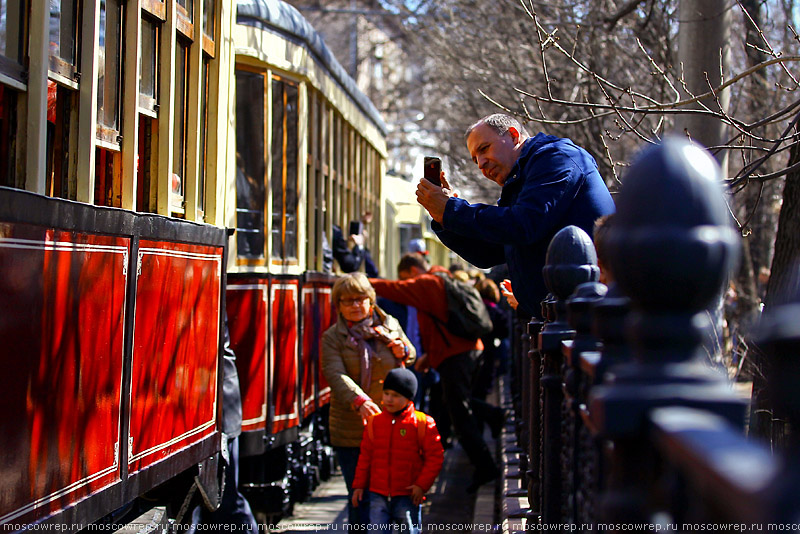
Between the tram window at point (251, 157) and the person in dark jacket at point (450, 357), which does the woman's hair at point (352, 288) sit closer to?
the tram window at point (251, 157)

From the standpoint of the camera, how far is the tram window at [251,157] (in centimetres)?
732

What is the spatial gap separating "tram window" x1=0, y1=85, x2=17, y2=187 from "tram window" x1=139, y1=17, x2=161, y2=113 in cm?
115

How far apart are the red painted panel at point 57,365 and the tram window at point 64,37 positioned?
1.95 ft

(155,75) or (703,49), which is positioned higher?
(703,49)

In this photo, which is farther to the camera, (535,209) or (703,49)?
(703,49)

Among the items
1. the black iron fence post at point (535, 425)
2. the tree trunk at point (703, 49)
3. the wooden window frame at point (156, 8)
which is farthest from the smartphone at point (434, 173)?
the tree trunk at point (703, 49)

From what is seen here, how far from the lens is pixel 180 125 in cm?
496

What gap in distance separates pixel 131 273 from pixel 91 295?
39 cm

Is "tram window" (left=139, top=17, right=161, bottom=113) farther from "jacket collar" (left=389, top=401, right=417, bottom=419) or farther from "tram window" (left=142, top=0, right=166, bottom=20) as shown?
"jacket collar" (left=389, top=401, right=417, bottom=419)

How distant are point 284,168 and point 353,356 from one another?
78.6 inches

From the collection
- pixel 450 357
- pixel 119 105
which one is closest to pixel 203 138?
pixel 119 105

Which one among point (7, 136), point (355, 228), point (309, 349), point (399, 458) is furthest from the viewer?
point (355, 228)

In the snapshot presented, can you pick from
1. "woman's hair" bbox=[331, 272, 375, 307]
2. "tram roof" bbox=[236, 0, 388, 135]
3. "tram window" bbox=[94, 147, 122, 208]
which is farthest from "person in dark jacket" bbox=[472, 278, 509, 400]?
"tram window" bbox=[94, 147, 122, 208]

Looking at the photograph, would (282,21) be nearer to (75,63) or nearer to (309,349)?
(309,349)
